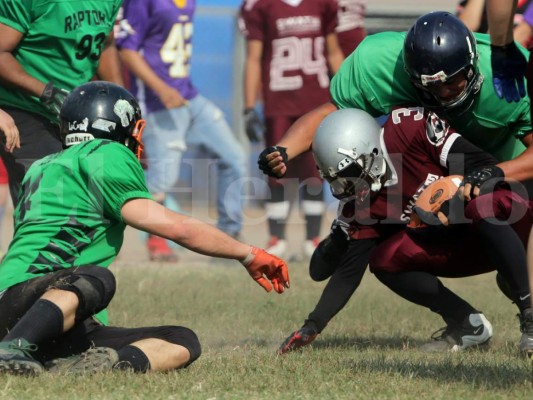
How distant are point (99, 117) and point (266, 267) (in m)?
0.99

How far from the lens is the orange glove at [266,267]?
15.8 ft

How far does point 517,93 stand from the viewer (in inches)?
227

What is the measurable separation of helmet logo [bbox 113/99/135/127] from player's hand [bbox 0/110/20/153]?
3.84ft

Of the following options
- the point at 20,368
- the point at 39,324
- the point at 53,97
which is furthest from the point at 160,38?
the point at 20,368

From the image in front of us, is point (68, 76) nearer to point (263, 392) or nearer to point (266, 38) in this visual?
point (263, 392)

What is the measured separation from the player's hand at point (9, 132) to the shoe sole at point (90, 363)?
1.64m

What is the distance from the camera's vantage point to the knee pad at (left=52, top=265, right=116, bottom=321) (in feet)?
15.5

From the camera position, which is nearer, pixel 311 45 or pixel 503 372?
pixel 503 372

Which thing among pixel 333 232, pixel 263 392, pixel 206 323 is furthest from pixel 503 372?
pixel 206 323

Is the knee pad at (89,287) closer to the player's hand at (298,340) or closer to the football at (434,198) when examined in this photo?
the player's hand at (298,340)

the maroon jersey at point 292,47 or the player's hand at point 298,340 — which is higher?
the maroon jersey at point 292,47

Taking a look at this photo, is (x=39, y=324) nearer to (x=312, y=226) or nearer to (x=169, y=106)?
(x=312, y=226)

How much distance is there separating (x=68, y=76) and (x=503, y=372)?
10.6 ft

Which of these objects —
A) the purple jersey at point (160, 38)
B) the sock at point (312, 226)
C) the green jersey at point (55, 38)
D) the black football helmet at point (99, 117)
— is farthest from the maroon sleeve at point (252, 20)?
the black football helmet at point (99, 117)
